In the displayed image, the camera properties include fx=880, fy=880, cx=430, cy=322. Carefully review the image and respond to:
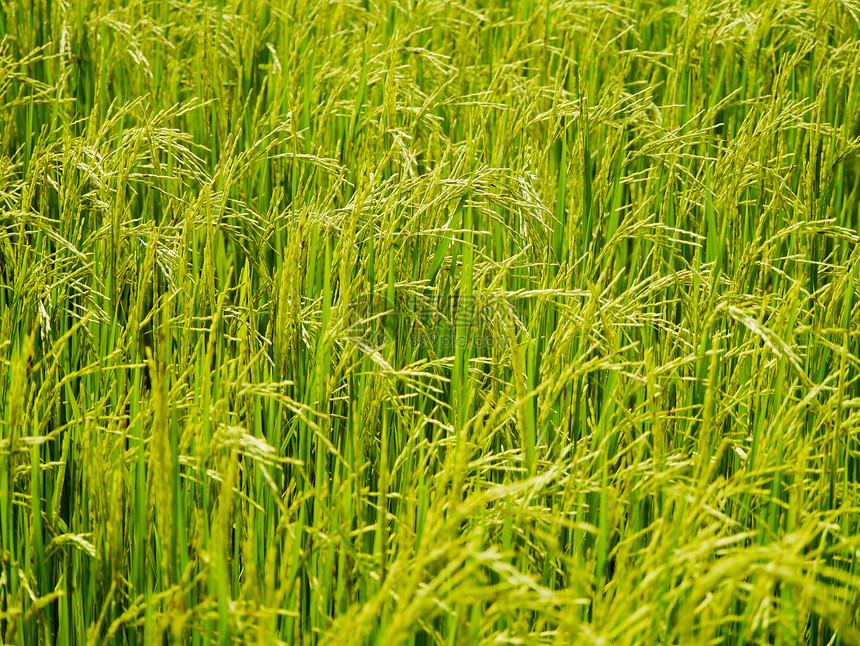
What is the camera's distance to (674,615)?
4.91ft

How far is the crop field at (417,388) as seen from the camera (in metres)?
1.28

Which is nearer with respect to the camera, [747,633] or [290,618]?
[747,633]

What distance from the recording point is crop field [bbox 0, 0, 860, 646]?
4.21 ft

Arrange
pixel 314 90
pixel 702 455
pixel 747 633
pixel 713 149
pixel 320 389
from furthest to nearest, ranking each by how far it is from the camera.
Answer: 1. pixel 713 149
2. pixel 314 90
3. pixel 320 389
4. pixel 702 455
5. pixel 747 633

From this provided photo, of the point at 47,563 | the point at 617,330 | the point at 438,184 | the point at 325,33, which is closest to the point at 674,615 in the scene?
the point at 617,330

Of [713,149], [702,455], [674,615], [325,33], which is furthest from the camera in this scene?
[325,33]

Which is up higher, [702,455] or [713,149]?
[713,149]

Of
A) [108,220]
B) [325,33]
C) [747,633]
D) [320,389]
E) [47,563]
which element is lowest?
[47,563]

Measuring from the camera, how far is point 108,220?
6.40 ft

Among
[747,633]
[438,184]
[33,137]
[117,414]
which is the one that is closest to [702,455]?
[747,633]

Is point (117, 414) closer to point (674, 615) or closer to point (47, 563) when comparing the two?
point (47, 563)

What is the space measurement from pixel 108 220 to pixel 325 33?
1.98 m

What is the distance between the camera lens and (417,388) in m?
1.56

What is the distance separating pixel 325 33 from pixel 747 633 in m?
3.07
